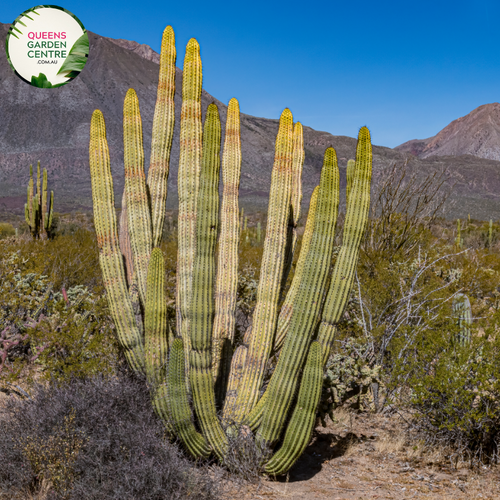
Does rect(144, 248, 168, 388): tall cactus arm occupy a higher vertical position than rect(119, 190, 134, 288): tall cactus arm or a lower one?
lower

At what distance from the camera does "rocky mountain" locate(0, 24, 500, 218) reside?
105 meters

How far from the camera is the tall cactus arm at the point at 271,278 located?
5066 mm

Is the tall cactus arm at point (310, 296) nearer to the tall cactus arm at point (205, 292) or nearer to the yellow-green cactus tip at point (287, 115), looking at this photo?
the tall cactus arm at point (205, 292)

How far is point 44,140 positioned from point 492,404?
130 m

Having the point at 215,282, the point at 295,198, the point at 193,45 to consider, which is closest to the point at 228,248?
the point at 215,282

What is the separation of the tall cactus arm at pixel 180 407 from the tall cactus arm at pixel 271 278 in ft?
1.63

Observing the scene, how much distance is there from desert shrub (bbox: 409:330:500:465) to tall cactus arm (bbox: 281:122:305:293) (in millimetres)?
1854

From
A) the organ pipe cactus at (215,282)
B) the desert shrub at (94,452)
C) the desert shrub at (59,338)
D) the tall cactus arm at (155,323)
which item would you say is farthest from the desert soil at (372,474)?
→ the desert shrub at (59,338)

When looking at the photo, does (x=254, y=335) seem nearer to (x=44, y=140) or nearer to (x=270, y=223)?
(x=270, y=223)

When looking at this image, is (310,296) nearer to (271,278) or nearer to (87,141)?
(271,278)

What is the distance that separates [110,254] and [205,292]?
4.88ft

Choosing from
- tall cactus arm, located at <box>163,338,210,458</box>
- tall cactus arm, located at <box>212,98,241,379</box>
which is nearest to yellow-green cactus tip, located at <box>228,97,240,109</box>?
tall cactus arm, located at <box>212,98,241,379</box>

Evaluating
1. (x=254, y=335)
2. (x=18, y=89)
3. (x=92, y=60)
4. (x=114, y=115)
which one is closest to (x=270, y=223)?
(x=254, y=335)

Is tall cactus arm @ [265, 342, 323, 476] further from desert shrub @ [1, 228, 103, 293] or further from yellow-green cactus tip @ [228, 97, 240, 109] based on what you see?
desert shrub @ [1, 228, 103, 293]
